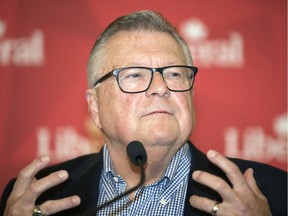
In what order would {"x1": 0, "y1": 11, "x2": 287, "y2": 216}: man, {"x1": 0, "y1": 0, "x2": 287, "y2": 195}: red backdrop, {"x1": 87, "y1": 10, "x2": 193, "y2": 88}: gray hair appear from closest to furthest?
{"x1": 0, "y1": 11, "x2": 287, "y2": 216}: man, {"x1": 87, "y1": 10, "x2": 193, "y2": 88}: gray hair, {"x1": 0, "y1": 0, "x2": 287, "y2": 195}: red backdrop

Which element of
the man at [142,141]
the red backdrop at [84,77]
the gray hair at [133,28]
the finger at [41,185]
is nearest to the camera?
the finger at [41,185]

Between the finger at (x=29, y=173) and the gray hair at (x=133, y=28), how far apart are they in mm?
619

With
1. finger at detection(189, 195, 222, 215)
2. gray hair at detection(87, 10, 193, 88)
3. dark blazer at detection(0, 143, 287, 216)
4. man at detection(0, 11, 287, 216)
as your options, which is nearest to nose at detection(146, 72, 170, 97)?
man at detection(0, 11, 287, 216)

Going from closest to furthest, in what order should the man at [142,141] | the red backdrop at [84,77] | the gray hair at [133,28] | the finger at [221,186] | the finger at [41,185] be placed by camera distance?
the finger at [221,186], the finger at [41,185], the man at [142,141], the gray hair at [133,28], the red backdrop at [84,77]

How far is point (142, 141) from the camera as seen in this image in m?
2.09

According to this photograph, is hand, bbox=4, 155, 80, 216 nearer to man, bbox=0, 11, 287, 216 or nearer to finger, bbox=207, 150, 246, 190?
man, bbox=0, 11, 287, 216

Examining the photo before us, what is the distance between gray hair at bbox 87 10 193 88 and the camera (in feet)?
7.63

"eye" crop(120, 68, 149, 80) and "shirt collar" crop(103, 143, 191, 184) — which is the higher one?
"eye" crop(120, 68, 149, 80)

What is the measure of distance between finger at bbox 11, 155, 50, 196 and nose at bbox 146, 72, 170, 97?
1.88ft

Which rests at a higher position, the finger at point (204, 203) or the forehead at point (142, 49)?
the forehead at point (142, 49)

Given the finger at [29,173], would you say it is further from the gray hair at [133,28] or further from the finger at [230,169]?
the finger at [230,169]

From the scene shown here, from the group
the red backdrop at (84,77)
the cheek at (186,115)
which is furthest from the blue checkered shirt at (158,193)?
the red backdrop at (84,77)

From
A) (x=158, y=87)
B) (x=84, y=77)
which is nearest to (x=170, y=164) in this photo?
(x=158, y=87)

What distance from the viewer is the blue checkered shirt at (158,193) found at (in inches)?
84.2
